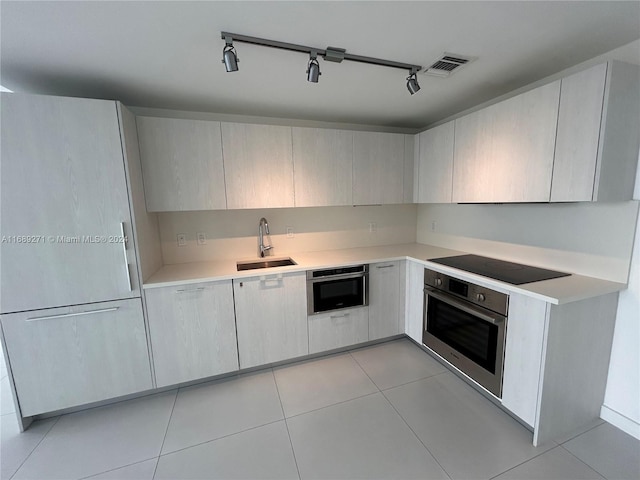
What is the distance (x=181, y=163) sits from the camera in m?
2.18

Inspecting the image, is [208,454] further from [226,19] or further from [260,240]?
[226,19]

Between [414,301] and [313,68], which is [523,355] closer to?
[414,301]

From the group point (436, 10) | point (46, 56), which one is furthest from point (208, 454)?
point (436, 10)

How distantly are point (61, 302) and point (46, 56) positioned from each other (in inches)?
58.9

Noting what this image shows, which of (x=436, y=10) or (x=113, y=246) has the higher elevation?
(x=436, y=10)

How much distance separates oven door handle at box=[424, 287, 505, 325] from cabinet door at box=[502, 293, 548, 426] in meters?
0.08

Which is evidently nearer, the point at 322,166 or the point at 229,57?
the point at 229,57

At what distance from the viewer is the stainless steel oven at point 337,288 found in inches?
93.0

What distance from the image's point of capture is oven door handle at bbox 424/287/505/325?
A: 1.75 m

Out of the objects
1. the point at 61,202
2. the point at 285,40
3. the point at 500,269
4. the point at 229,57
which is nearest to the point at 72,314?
the point at 61,202

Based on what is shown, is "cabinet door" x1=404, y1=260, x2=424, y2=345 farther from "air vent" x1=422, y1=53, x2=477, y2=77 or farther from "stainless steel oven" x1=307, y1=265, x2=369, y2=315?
"air vent" x1=422, y1=53, x2=477, y2=77

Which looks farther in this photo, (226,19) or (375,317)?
(375,317)

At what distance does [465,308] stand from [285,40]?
6.87ft

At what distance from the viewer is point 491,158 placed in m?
2.02
